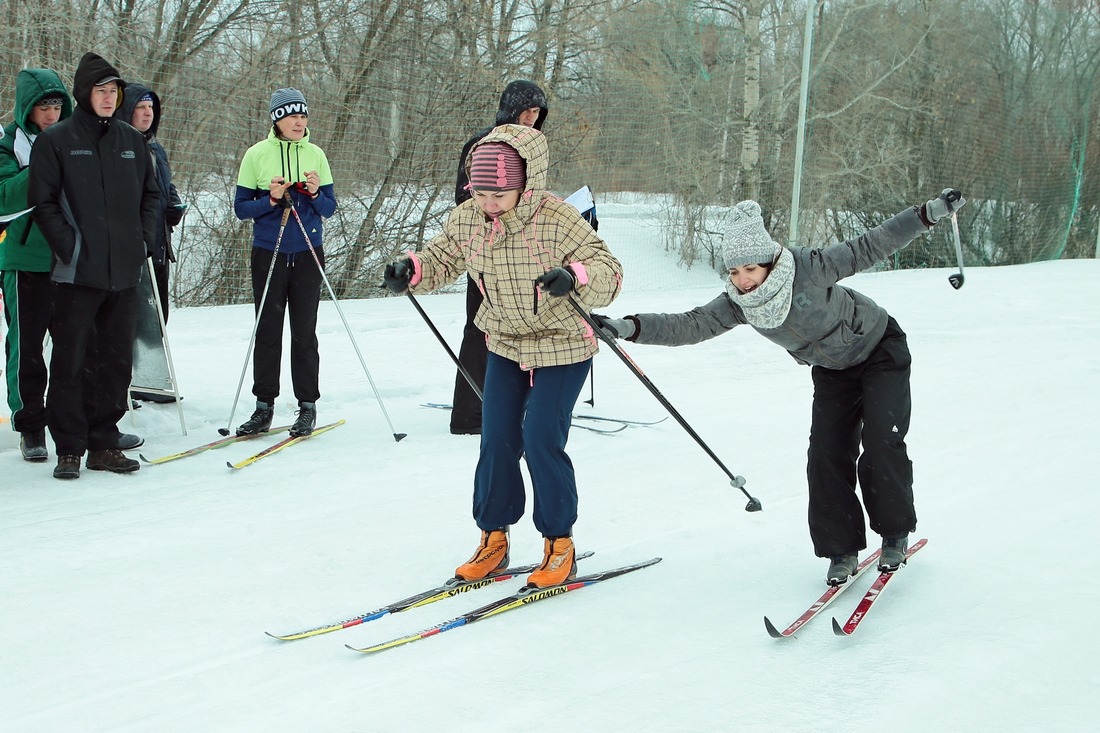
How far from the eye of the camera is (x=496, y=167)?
347 centimetres

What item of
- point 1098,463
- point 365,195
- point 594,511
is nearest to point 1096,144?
point 365,195

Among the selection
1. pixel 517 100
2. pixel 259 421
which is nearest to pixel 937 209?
pixel 517 100

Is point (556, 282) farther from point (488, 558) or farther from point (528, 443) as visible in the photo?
point (488, 558)

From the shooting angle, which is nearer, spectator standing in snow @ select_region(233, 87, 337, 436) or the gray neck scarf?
the gray neck scarf

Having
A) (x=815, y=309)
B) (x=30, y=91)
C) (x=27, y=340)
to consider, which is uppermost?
(x=30, y=91)

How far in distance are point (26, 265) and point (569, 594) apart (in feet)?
11.0

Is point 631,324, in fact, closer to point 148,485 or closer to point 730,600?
point 730,600

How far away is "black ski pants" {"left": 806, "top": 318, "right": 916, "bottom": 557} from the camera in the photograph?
12.2 ft

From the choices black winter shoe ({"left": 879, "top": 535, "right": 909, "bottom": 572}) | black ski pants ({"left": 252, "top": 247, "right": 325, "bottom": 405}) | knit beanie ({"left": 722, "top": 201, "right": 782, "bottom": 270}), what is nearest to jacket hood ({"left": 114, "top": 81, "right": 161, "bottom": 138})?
black ski pants ({"left": 252, "top": 247, "right": 325, "bottom": 405})

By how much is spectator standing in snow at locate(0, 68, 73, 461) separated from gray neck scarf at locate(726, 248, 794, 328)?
3.59 meters

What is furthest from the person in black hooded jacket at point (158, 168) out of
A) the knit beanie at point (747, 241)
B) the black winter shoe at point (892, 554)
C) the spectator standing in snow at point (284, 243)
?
the black winter shoe at point (892, 554)

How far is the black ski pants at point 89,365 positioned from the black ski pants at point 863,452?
3.50m

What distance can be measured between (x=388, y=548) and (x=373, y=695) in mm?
1378

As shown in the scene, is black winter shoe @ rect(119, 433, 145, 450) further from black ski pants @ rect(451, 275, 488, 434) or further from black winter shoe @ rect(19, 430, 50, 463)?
black ski pants @ rect(451, 275, 488, 434)
